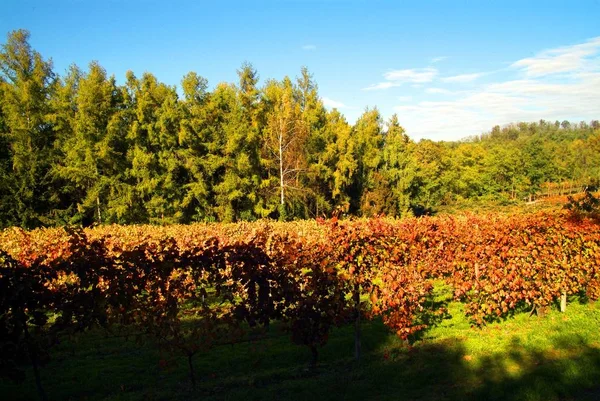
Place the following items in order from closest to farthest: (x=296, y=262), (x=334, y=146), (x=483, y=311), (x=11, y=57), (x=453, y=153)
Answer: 1. (x=296, y=262)
2. (x=483, y=311)
3. (x=11, y=57)
4. (x=334, y=146)
5. (x=453, y=153)

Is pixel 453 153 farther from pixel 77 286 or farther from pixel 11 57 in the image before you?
pixel 77 286

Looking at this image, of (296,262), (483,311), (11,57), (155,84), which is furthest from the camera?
(155,84)

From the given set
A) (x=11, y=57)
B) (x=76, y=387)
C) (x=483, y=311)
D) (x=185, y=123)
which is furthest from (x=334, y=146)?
(x=76, y=387)

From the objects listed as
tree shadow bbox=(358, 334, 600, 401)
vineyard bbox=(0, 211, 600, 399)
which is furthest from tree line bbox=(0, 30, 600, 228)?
tree shadow bbox=(358, 334, 600, 401)

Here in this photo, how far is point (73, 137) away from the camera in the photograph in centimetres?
3219

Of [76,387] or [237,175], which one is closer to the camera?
[76,387]

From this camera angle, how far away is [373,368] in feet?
22.5

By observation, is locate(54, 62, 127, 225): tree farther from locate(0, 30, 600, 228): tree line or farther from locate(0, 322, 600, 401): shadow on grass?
locate(0, 322, 600, 401): shadow on grass

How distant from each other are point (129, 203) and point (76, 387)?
26587 millimetres

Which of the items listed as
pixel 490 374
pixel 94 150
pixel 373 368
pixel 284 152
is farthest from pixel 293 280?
pixel 284 152

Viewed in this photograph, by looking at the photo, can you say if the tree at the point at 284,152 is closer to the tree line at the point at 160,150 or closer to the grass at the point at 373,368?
the tree line at the point at 160,150

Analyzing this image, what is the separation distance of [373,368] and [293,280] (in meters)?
1.95

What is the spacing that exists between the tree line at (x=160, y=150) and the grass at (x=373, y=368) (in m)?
24.1

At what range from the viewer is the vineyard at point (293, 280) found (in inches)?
226
